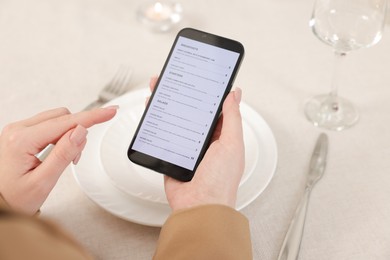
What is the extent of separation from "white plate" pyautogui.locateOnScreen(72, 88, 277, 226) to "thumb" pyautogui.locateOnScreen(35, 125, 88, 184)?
0.08m

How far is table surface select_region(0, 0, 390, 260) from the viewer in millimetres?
713

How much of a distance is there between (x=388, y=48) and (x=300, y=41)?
167 millimetres

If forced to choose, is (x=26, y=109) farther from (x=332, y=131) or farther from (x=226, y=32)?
(x=332, y=131)

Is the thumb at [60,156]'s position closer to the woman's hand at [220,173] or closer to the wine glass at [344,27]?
the woman's hand at [220,173]

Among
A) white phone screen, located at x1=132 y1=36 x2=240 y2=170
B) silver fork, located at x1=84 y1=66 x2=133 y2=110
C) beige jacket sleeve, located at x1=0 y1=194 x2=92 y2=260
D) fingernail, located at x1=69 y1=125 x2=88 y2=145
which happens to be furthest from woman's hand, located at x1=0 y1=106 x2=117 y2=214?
beige jacket sleeve, located at x1=0 y1=194 x2=92 y2=260

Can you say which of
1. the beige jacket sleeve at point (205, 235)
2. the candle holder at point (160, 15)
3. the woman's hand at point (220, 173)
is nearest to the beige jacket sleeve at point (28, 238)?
the beige jacket sleeve at point (205, 235)

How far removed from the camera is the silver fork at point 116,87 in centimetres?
91

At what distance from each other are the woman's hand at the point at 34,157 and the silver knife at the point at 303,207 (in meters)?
0.30

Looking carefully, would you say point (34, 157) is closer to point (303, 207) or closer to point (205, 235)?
point (205, 235)

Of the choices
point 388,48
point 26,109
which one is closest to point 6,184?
point 26,109

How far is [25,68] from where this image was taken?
1.00 meters

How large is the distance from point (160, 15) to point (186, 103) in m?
0.43

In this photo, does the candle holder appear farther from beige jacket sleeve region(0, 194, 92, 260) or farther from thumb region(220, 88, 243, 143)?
beige jacket sleeve region(0, 194, 92, 260)

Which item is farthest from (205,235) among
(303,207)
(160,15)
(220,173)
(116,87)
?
(160,15)
